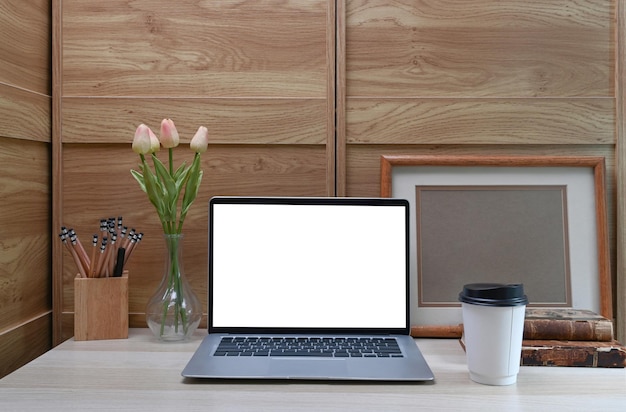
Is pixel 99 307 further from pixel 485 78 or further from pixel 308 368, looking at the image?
pixel 485 78

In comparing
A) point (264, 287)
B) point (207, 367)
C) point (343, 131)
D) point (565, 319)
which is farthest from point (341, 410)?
point (343, 131)

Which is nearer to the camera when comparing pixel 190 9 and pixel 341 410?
pixel 341 410

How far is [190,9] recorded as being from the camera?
129cm

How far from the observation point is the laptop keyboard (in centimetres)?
104

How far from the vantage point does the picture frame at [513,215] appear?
124cm

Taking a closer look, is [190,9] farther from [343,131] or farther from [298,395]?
[298,395]

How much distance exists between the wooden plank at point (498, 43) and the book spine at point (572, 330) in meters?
0.49

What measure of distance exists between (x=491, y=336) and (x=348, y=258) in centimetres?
33

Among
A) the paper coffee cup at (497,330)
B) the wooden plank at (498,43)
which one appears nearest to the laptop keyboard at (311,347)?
the paper coffee cup at (497,330)

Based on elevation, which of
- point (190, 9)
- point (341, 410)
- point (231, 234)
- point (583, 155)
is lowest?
point (341, 410)

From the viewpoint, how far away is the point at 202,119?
50.7 inches

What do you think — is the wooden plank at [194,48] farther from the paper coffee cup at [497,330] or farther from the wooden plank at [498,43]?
the paper coffee cup at [497,330]

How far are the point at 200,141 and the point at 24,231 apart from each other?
0.39m

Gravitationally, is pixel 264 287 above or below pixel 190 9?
below
